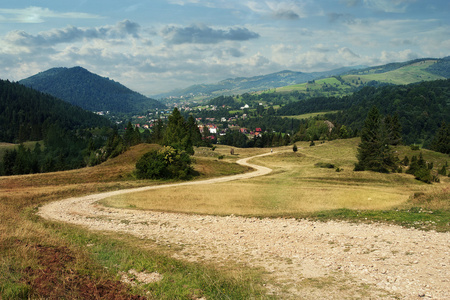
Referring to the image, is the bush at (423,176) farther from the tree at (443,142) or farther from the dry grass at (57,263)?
the tree at (443,142)

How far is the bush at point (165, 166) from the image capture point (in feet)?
167

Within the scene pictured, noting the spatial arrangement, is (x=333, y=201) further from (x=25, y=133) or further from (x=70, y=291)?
(x=25, y=133)

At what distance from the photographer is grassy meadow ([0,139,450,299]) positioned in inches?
388

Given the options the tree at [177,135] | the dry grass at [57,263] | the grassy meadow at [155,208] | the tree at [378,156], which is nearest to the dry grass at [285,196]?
the grassy meadow at [155,208]

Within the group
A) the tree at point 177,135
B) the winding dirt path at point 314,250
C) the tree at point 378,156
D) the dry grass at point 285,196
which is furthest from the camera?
the tree at point 177,135

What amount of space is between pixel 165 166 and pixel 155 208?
76.2 ft

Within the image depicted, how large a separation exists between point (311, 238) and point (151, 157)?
41.4 metres

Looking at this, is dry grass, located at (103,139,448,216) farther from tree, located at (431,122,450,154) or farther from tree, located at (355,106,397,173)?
tree, located at (431,122,450,154)

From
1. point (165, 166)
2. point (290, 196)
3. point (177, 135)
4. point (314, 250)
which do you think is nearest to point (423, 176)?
point (290, 196)

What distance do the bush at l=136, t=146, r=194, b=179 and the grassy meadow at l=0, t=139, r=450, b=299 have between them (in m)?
2.57

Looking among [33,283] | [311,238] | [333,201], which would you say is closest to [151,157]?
[333,201]

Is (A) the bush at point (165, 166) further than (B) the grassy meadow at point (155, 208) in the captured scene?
Yes

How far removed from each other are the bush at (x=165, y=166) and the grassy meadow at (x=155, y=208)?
257 centimetres

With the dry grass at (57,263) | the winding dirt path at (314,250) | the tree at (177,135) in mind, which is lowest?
the winding dirt path at (314,250)
